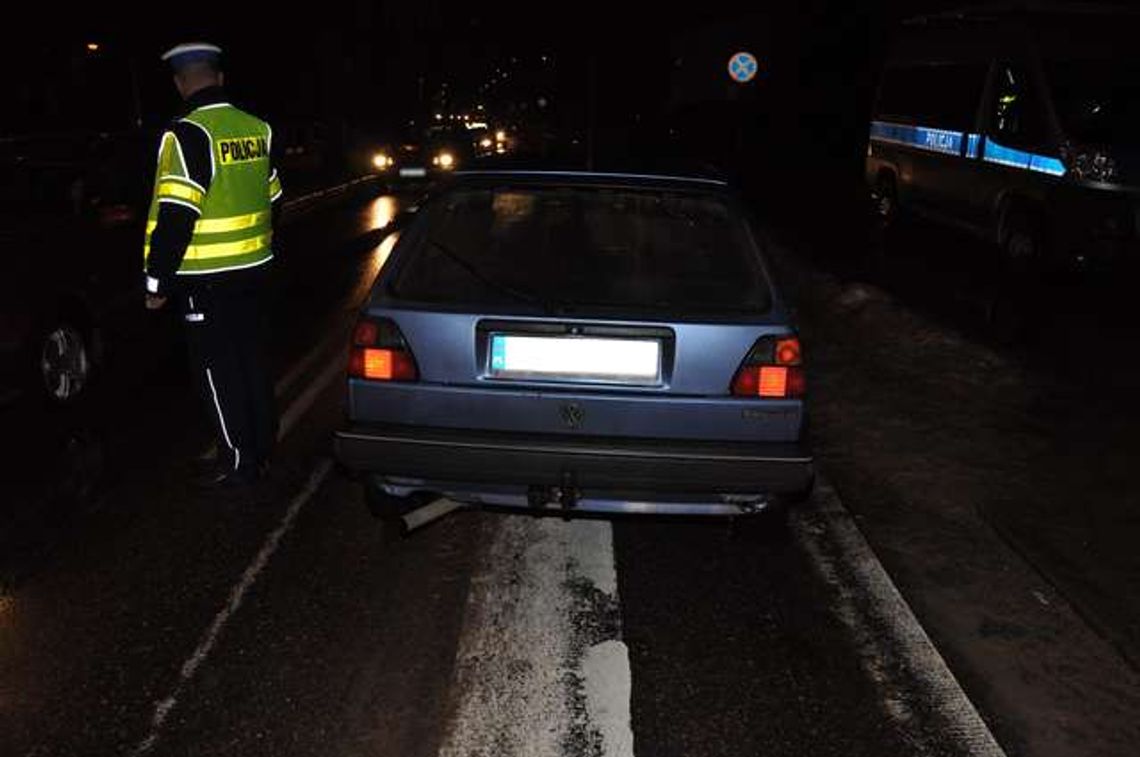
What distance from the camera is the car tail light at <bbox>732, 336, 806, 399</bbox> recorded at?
390cm

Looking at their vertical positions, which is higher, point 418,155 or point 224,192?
point 224,192

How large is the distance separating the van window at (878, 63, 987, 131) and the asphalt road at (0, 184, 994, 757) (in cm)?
808

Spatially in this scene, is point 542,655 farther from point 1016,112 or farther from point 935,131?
point 935,131

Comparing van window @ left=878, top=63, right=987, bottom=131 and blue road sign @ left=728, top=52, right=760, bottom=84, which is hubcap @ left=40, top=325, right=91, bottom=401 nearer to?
van window @ left=878, top=63, right=987, bottom=131

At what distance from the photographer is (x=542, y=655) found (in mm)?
3623

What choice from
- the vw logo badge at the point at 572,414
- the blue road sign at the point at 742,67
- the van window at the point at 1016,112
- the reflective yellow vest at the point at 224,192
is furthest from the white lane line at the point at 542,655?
the blue road sign at the point at 742,67

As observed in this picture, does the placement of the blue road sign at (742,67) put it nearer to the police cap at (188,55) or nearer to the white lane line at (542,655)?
the police cap at (188,55)

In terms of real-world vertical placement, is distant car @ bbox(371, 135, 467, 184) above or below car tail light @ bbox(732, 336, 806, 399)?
below

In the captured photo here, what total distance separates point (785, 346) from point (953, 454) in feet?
8.28

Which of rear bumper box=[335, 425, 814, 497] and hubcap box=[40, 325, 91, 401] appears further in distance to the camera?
hubcap box=[40, 325, 91, 401]

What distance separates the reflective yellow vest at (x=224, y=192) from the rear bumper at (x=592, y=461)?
1.60 m

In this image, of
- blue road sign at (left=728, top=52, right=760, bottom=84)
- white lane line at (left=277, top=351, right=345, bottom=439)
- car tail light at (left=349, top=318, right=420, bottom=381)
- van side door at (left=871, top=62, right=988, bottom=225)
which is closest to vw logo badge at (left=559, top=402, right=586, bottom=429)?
car tail light at (left=349, top=318, right=420, bottom=381)

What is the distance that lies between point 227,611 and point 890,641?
241cm

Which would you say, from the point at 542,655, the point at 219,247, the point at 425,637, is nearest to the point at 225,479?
the point at 219,247
